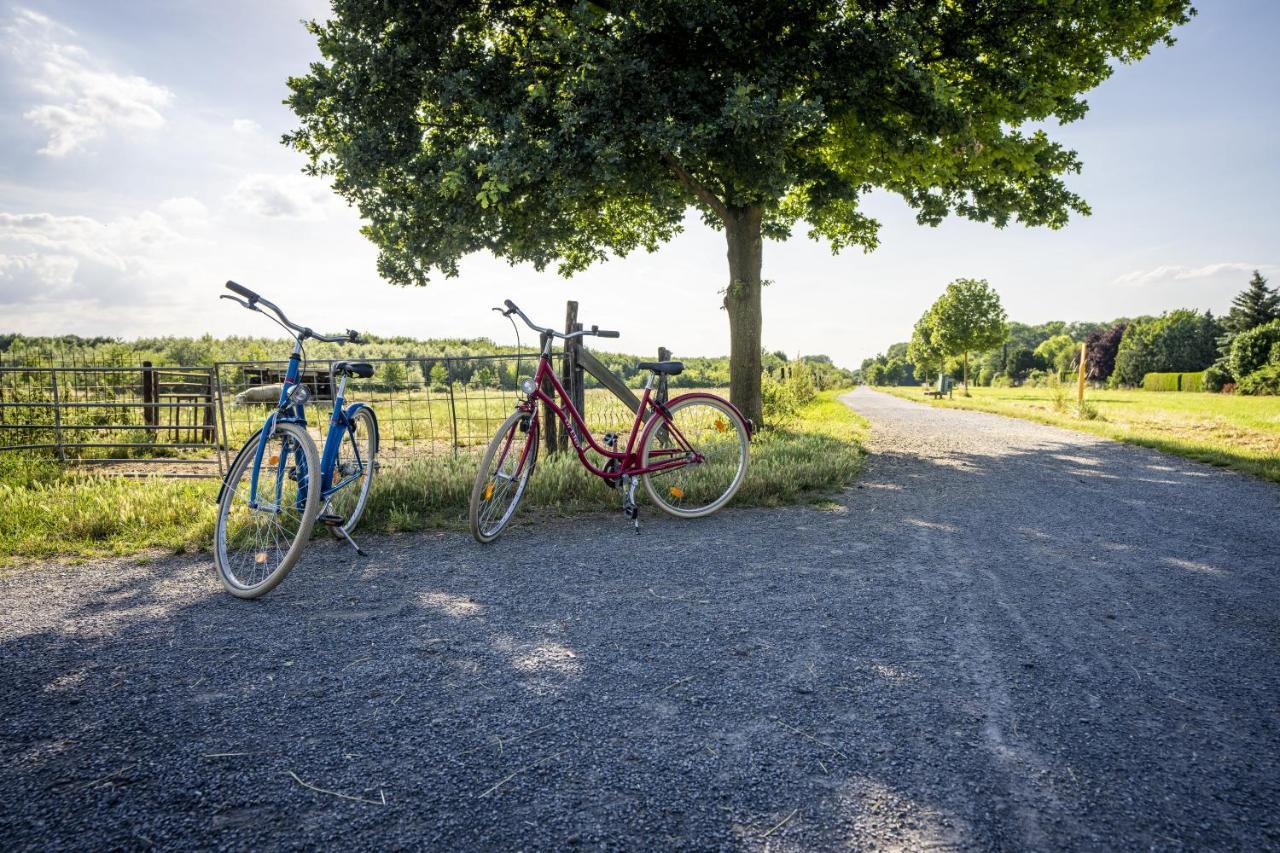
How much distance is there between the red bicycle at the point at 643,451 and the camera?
4.85 metres

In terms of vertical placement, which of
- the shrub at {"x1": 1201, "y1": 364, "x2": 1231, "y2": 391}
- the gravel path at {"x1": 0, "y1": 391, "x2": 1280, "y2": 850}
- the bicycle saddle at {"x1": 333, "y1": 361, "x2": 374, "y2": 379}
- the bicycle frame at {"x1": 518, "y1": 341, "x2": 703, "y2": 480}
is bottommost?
the gravel path at {"x1": 0, "y1": 391, "x2": 1280, "y2": 850}

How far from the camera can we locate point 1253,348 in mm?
36906

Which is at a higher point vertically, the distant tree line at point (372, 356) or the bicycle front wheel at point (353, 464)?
the distant tree line at point (372, 356)

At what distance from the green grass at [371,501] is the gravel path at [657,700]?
67 cm

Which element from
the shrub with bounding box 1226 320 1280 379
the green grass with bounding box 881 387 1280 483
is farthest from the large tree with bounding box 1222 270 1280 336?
the green grass with bounding box 881 387 1280 483

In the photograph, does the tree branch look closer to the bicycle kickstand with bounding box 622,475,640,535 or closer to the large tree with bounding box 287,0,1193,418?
the large tree with bounding box 287,0,1193,418

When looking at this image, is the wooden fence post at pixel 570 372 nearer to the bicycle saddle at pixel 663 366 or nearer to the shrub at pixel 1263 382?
the bicycle saddle at pixel 663 366

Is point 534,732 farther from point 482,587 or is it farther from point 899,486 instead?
point 899,486

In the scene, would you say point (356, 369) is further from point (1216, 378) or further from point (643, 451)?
point (1216, 378)

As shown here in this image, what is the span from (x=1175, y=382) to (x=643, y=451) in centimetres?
5897

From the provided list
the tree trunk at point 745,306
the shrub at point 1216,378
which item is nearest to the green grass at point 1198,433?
the tree trunk at point 745,306

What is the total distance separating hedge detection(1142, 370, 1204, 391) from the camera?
47.0m

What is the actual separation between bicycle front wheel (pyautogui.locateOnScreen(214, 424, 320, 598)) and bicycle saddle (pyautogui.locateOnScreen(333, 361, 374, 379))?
58 centimetres

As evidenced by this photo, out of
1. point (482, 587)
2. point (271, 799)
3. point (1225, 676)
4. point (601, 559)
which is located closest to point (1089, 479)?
point (1225, 676)
